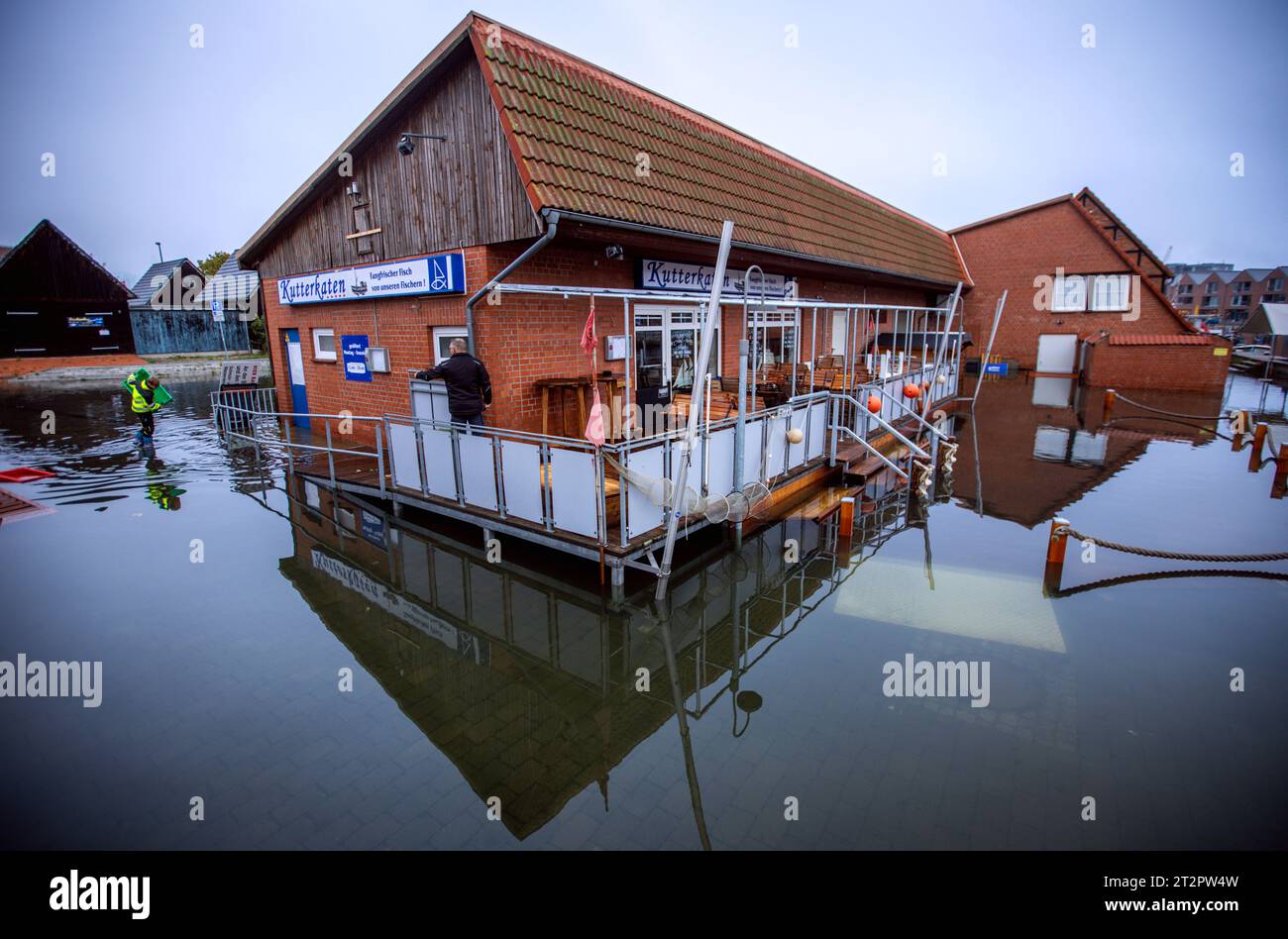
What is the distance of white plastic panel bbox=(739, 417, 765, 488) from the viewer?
7602mm

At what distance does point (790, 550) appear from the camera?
725cm

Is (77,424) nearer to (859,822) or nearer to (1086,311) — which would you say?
(859,822)

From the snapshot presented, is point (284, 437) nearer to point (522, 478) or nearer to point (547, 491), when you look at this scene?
point (522, 478)

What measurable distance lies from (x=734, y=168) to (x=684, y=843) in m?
11.4

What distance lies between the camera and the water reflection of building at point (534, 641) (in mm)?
3883

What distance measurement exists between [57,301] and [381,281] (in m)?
32.2

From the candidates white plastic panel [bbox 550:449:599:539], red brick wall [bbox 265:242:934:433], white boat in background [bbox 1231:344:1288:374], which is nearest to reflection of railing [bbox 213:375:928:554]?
white plastic panel [bbox 550:449:599:539]

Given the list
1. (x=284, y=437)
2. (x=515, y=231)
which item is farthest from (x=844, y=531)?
(x=284, y=437)

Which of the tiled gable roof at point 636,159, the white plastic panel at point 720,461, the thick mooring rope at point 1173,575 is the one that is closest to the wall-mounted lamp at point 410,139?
the tiled gable roof at point 636,159

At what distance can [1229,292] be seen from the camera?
262 feet

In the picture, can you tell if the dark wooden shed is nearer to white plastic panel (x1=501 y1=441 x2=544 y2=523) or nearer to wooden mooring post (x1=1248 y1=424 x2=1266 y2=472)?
white plastic panel (x1=501 y1=441 x2=544 y2=523)

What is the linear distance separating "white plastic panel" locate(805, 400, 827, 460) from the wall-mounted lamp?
21.1 feet

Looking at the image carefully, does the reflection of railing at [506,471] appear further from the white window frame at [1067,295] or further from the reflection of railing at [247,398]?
the white window frame at [1067,295]
